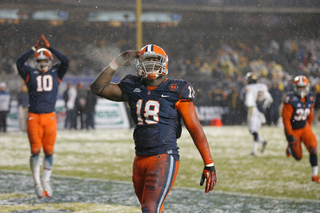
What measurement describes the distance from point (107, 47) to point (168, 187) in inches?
897

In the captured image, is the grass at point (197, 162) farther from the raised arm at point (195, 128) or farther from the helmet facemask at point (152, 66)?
the helmet facemask at point (152, 66)

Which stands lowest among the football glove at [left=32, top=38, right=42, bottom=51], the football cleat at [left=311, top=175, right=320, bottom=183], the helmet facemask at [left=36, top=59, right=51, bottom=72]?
the football cleat at [left=311, top=175, right=320, bottom=183]

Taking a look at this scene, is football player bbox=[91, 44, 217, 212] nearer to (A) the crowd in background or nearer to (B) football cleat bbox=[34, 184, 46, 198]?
(B) football cleat bbox=[34, 184, 46, 198]

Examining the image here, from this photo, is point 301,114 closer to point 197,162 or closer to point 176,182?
point 176,182

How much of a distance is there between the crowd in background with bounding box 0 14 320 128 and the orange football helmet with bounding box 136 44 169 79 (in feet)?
51.8

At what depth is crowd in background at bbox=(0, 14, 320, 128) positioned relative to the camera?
843 inches

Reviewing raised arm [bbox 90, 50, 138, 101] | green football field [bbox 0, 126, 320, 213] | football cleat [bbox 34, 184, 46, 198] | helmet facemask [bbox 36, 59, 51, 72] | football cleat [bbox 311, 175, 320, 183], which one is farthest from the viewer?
football cleat [bbox 311, 175, 320, 183]

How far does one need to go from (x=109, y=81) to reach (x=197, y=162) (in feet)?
20.7

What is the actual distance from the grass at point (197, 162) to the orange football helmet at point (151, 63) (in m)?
3.49

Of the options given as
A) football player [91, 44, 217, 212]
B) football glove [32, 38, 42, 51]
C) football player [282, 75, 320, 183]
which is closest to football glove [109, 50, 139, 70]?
football player [91, 44, 217, 212]

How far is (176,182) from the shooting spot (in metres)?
7.70

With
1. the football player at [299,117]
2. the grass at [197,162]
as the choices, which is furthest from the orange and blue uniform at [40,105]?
the football player at [299,117]

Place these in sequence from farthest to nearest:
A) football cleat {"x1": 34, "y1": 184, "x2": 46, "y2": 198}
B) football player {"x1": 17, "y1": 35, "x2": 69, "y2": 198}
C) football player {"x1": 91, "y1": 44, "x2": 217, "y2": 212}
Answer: football player {"x1": 17, "y1": 35, "x2": 69, "y2": 198}, football cleat {"x1": 34, "y1": 184, "x2": 46, "y2": 198}, football player {"x1": 91, "y1": 44, "x2": 217, "y2": 212}

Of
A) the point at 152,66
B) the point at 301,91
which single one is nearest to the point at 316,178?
the point at 301,91
